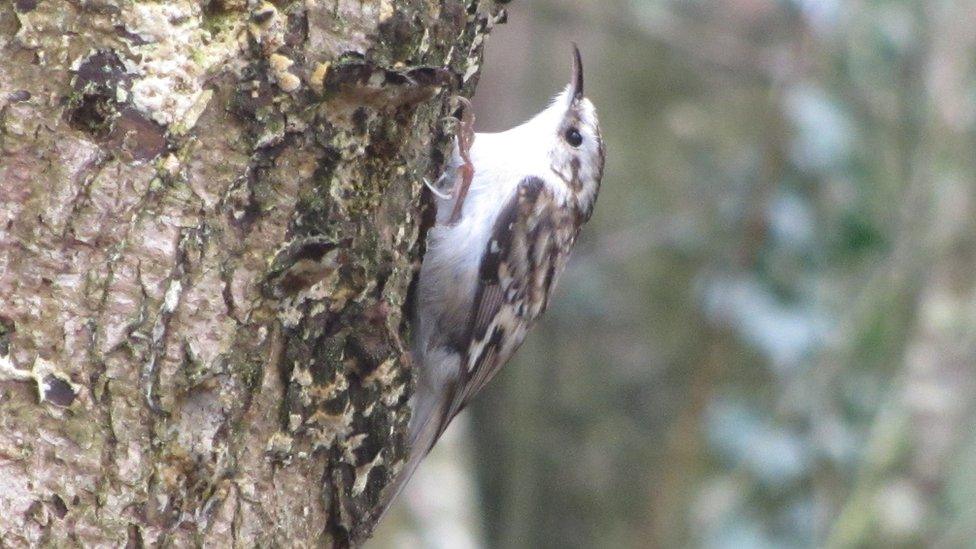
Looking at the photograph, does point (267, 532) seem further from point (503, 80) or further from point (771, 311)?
point (503, 80)

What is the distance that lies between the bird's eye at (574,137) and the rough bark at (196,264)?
3.92ft

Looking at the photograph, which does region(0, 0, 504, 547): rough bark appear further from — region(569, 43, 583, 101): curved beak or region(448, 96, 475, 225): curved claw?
region(569, 43, 583, 101): curved beak

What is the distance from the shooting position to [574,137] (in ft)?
9.08

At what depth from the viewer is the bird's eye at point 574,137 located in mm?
2766

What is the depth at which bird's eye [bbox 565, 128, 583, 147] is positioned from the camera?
277 cm

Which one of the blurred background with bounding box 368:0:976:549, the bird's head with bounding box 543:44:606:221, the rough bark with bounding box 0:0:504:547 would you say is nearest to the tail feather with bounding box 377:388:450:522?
the bird's head with bounding box 543:44:606:221

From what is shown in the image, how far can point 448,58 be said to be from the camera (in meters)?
1.69

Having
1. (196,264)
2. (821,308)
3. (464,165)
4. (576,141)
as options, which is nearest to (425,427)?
(464,165)

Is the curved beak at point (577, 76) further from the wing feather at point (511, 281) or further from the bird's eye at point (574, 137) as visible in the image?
the wing feather at point (511, 281)

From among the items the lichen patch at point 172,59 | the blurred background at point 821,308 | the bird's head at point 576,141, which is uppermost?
the lichen patch at point 172,59

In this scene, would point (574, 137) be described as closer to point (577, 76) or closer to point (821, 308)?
point (577, 76)

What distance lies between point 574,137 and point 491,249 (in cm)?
43

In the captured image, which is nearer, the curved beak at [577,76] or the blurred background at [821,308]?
the curved beak at [577,76]

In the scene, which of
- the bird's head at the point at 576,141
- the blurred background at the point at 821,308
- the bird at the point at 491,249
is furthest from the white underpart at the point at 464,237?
the blurred background at the point at 821,308
